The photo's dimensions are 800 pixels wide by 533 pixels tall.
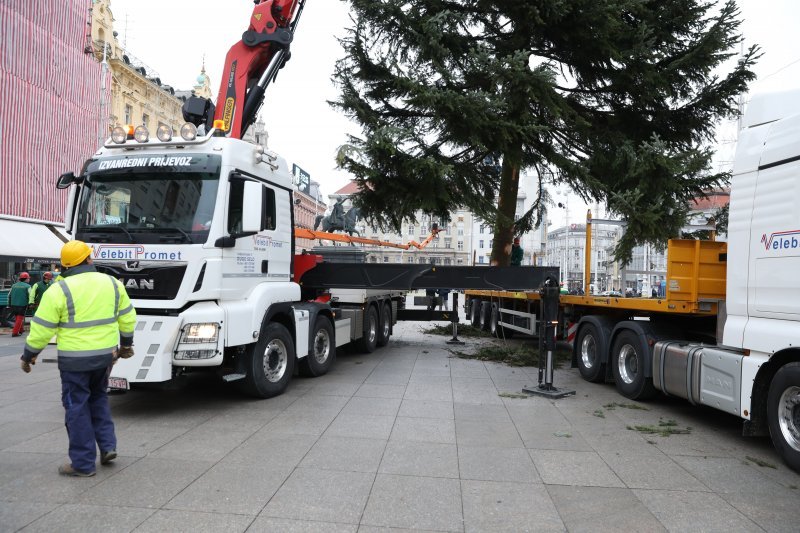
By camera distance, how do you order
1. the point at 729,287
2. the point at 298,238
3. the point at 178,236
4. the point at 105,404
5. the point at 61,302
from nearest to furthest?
the point at 61,302, the point at 105,404, the point at 729,287, the point at 178,236, the point at 298,238

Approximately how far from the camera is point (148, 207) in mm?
6441

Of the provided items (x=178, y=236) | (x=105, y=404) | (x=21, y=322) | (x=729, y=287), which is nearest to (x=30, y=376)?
(x=178, y=236)

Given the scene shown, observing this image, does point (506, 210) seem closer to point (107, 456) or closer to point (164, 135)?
point (164, 135)

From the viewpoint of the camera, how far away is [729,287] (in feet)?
19.2

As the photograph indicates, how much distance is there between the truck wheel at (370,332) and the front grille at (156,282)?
230 inches

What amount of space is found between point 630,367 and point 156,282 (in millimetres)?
6381

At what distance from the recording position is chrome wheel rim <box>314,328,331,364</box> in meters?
9.04

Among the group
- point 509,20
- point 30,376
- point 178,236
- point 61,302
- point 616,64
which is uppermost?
point 509,20

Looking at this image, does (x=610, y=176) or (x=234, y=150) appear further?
(x=610, y=176)

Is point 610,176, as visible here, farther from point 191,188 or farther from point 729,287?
point 191,188

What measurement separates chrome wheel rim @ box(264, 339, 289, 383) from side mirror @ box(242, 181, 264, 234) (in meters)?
1.71

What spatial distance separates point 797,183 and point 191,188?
6244mm

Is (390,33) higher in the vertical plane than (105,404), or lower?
higher

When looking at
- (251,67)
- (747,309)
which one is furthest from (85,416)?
(251,67)
